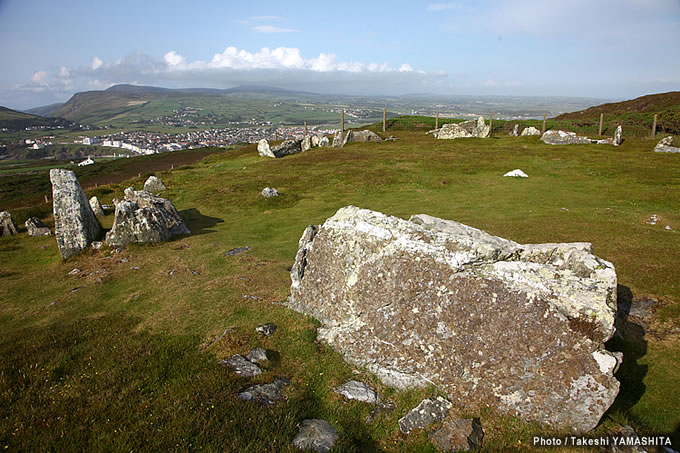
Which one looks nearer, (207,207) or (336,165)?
(207,207)

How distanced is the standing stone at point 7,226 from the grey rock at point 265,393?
95.1 ft

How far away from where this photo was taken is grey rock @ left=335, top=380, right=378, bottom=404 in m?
8.86

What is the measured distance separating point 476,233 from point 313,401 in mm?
7750

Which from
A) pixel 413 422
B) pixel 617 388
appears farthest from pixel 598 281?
pixel 413 422

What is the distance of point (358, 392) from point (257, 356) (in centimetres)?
297

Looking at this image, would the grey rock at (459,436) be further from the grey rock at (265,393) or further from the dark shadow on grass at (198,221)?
the dark shadow on grass at (198,221)

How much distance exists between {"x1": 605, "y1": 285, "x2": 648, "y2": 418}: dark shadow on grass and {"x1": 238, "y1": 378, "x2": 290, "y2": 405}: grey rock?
7470 mm

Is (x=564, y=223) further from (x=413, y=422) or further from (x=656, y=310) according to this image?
(x=413, y=422)

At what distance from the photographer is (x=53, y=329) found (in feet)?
40.4

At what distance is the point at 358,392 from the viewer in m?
9.01

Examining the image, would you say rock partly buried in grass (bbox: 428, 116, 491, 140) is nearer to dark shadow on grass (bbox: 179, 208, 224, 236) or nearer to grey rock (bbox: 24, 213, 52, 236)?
dark shadow on grass (bbox: 179, 208, 224, 236)

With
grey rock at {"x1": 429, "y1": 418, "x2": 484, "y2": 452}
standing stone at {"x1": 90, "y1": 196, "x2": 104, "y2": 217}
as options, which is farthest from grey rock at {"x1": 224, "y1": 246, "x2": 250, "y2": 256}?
standing stone at {"x1": 90, "y1": 196, "x2": 104, "y2": 217}

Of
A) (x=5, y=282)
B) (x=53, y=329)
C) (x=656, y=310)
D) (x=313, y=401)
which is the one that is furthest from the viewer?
(x=5, y=282)

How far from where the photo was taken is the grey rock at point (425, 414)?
313 inches
